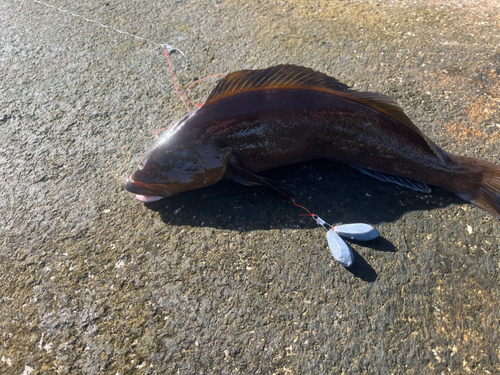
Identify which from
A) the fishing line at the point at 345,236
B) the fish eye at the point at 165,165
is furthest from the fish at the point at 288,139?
the fishing line at the point at 345,236

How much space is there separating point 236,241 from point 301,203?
2.02ft

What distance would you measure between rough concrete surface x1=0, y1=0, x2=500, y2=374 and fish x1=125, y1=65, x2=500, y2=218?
168 millimetres

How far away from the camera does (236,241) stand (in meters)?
2.67

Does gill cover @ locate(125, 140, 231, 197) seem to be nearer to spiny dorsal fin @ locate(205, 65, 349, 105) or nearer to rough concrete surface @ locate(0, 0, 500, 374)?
rough concrete surface @ locate(0, 0, 500, 374)

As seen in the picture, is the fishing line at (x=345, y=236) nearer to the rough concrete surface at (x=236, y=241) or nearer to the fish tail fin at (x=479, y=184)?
the rough concrete surface at (x=236, y=241)

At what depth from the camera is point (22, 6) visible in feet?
17.7

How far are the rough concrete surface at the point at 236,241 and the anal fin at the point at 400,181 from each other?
0.19 ft

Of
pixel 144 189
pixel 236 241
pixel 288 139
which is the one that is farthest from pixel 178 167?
pixel 288 139

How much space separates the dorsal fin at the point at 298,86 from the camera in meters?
2.81

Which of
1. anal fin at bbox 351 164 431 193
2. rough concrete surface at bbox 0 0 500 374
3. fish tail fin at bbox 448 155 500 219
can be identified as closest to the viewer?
rough concrete surface at bbox 0 0 500 374

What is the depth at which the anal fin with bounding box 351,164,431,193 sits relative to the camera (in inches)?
113

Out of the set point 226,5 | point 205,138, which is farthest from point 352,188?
point 226,5

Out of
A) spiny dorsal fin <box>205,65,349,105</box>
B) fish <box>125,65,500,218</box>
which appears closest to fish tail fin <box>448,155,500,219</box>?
fish <box>125,65,500,218</box>

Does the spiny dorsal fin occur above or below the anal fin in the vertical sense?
above
